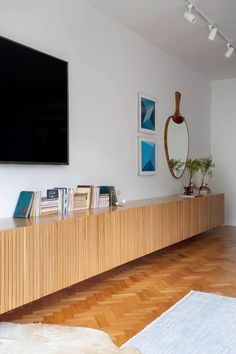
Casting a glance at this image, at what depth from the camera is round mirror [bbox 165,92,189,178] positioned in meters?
4.93

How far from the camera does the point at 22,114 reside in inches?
104

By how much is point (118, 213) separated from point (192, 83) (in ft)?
10.9

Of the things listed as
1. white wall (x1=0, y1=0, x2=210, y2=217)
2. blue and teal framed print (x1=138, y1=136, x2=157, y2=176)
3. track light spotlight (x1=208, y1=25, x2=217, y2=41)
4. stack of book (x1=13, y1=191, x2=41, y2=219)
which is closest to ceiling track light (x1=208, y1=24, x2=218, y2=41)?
track light spotlight (x1=208, y1=25, x2=217, y2=41)

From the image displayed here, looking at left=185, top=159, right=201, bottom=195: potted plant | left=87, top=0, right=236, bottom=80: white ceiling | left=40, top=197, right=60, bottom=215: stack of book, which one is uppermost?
left=87, top=0, right=236, bottom=80: white ceiling

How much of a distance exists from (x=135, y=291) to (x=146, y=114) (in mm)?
2254

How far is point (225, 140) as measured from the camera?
6270mm

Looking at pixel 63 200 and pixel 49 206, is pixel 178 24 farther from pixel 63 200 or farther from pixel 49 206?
pixel 49 206

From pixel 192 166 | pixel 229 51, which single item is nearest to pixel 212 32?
pixel 229 51

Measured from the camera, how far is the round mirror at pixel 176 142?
4.93 m

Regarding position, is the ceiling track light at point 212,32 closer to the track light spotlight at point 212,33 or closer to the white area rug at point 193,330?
the track light spotlight at point 212,33

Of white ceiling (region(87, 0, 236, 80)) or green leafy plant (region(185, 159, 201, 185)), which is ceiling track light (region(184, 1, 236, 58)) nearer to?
white ceiling (region(87, 0, 236, 80))

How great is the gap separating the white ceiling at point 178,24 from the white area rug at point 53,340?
283 cm

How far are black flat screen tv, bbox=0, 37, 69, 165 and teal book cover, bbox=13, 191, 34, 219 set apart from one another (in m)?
0.25

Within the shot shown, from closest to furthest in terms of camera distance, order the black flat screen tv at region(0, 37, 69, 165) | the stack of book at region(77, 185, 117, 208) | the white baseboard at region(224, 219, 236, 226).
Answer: the black flat screen tv at region(0, 37, 69, 165)
the stack of book at region(77, 185, 117, 208)
the white baseboard at region(224, 219, 236, 226)
